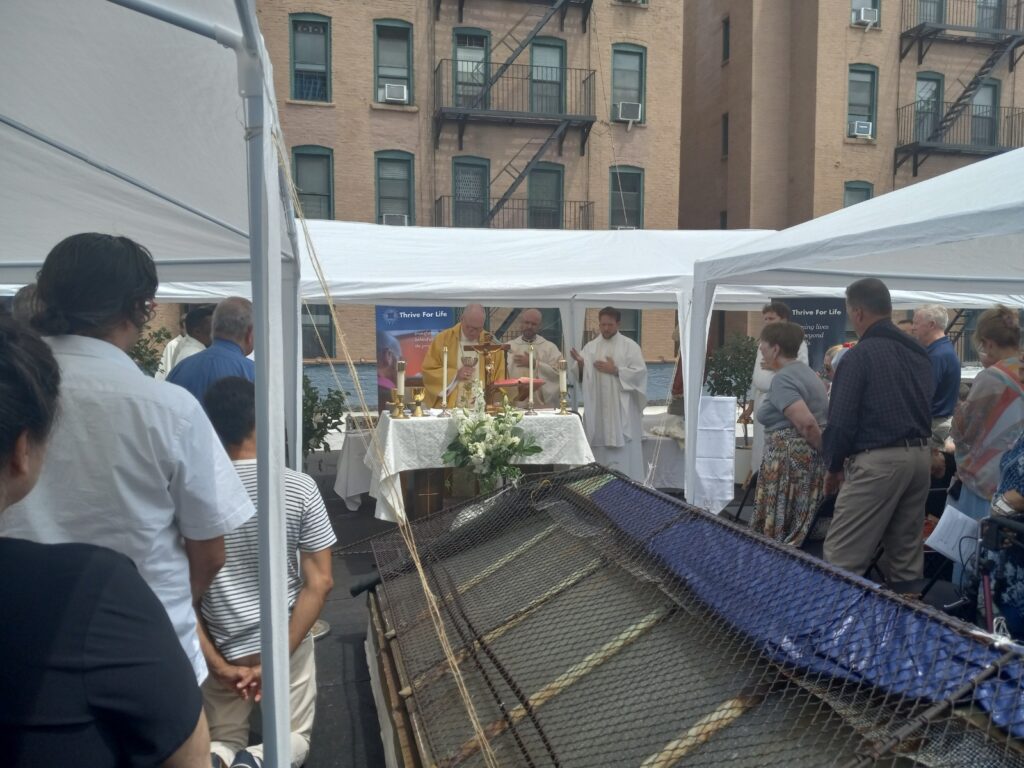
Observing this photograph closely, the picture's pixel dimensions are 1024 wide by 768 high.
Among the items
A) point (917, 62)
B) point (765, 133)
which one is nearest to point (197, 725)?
point (765, 133)

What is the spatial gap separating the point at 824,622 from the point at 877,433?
2538 millimetres

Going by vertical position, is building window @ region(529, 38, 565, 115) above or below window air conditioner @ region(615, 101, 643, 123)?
above

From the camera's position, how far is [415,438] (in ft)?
22.4

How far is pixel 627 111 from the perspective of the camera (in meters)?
19.8

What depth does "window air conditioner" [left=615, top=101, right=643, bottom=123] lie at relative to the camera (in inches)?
779

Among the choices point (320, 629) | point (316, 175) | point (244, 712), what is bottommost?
point (320, 629)

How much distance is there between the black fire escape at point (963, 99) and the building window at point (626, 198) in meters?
7.14

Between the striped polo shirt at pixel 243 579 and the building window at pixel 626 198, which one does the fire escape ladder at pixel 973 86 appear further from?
the striped polo shirt at pixel 243 579

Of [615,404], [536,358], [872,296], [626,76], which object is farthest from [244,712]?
[626,76]

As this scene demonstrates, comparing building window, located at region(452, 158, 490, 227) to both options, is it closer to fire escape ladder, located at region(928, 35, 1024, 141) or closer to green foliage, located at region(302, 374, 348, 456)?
green foliage, located at region(302, 374, 348, 456)

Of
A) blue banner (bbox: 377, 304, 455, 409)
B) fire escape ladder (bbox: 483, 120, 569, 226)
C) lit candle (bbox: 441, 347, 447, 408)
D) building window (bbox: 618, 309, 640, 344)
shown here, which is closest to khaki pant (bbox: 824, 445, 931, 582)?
lit candle (bbox: 441, 347, 447, 408)

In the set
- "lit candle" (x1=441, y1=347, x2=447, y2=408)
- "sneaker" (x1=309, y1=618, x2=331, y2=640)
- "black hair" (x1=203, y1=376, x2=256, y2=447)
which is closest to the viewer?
"black hair" (x1=203, y1=376, x2=256, y2=447)

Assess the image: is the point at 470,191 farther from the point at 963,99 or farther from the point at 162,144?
the point at 162,144

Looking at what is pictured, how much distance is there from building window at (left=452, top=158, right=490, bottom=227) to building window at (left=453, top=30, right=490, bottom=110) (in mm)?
1329
